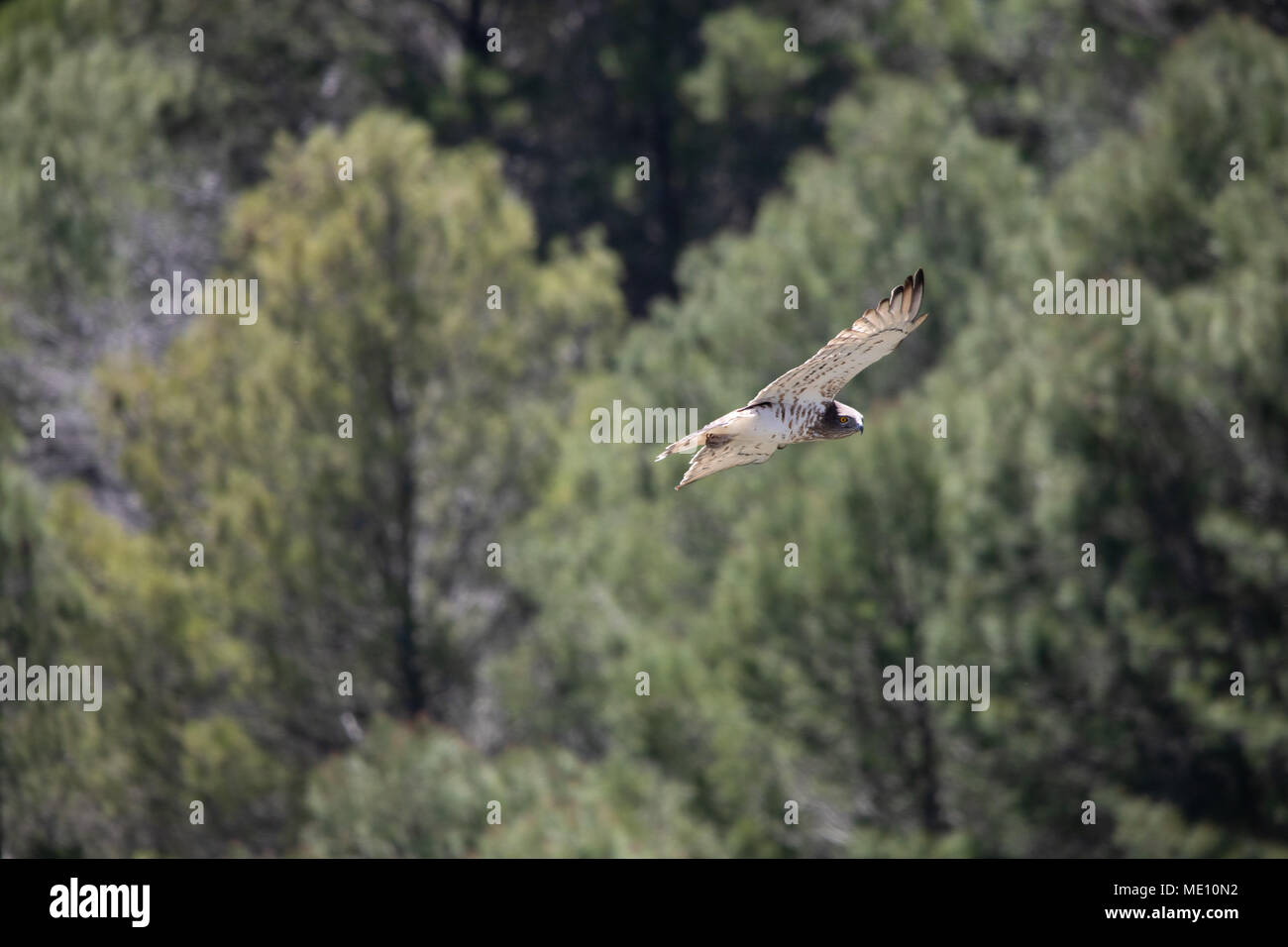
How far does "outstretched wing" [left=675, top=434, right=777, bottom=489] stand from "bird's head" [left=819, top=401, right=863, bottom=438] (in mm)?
247

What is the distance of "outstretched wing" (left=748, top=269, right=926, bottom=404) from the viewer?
5418mm

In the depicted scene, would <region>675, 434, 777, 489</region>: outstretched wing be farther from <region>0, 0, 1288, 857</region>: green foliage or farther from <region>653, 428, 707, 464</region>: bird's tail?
<region>0, 0, 1288, 857</region>: green foliage

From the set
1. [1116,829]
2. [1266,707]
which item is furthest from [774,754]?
[1266,707]

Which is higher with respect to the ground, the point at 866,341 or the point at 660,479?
the point at 660,479

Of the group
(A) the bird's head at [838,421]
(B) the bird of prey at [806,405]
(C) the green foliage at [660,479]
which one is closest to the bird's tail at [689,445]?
(B) the bird of prey at [806,405]

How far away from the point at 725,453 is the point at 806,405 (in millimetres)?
410

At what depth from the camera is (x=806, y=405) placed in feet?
18.6

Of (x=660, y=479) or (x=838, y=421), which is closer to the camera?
(x=838, y=421)

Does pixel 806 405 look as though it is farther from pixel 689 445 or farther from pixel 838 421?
pixel 689 445

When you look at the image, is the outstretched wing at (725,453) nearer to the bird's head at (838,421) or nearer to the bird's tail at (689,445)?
the bird's tail at (689,445)

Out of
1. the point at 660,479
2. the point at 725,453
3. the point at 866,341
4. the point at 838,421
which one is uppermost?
the point at 660,479

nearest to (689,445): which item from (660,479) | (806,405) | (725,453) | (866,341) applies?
(725,453)

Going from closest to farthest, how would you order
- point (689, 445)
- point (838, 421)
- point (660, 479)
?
point (689, 445) < point (838, 421) < point (660, 479)
